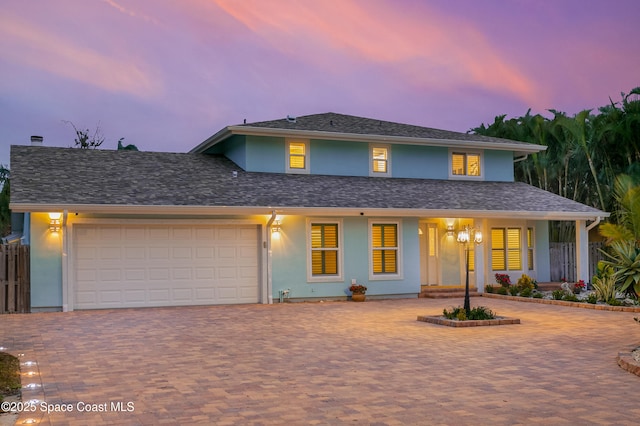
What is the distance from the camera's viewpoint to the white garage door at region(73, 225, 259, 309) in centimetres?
1591

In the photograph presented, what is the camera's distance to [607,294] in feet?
53.4

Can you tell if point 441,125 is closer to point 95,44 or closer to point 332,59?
point 332,59

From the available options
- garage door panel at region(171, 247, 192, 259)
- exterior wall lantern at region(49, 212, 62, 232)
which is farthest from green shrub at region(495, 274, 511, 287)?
exterior wall lantern at region(49, 212, 62, 232)

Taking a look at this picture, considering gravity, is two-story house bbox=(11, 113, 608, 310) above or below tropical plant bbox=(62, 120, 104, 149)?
below

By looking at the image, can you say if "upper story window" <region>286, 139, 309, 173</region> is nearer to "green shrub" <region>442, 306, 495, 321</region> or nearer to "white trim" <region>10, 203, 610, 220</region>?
"white trim" <region>10, 203, 610, 220</region>

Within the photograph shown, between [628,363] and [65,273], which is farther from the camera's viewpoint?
[65,273]

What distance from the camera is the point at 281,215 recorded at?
1755 cm

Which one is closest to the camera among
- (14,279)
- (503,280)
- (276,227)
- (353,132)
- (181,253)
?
(14,279)

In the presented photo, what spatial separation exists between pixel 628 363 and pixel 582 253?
13543 millimetres

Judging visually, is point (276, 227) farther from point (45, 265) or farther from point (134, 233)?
point (45, 265)

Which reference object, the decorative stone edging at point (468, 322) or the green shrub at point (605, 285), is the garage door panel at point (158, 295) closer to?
the decorative stone edging at point (468, 322)

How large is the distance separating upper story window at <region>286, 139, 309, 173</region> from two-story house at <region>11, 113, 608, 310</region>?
0.04 meters

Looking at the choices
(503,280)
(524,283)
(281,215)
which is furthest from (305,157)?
(524,283)

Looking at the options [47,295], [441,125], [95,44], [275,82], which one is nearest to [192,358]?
[47,295]
